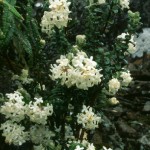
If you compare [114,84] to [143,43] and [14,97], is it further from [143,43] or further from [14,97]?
[143,43]

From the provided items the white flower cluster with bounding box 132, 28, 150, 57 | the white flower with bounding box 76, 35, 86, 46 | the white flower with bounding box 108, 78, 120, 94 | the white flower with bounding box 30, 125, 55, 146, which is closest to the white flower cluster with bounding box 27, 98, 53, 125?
the white flower with bounding box 30, 125, 55, 146

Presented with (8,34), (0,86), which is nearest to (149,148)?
(0,86)

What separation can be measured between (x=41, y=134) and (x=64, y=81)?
0.35m

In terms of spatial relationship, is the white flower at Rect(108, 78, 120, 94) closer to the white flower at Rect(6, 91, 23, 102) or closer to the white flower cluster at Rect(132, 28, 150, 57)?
the white flower at Rect(6, 91, 23, 102)

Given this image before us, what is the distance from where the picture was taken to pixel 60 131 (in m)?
2.29

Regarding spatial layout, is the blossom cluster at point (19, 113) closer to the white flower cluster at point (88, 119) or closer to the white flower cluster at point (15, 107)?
the white flower cluster at point (15, 107)

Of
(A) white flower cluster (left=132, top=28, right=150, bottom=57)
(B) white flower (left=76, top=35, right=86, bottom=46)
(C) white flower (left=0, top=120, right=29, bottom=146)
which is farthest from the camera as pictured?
(A) white flower cluster (left=132, top=28, right=150, bottom=57)

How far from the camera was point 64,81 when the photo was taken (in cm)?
193

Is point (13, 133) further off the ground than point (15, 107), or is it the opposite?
point (15, 107)

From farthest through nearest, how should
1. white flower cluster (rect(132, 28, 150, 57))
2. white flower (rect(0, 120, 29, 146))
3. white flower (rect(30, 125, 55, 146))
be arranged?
1. white flower cluster (rect(132, 28, 150, 57))
2. white flower (rect(30, 125, 55, 146))
3. white flower (rect(0, 120, 29, 146))

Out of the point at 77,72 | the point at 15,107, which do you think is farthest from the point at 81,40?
the point at 15,107

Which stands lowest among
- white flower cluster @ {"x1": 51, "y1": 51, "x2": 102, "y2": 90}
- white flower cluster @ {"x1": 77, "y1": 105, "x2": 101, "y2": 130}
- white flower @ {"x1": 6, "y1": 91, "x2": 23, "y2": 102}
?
white flower cluster @ {"x1": 77, "y1": 105, "x2": 101, "y2": 130}

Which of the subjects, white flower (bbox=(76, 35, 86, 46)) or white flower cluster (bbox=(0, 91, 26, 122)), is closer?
white flower cluster (bbox=(0, 91, 26, 122))

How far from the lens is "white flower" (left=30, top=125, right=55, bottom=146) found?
2.10 metres
